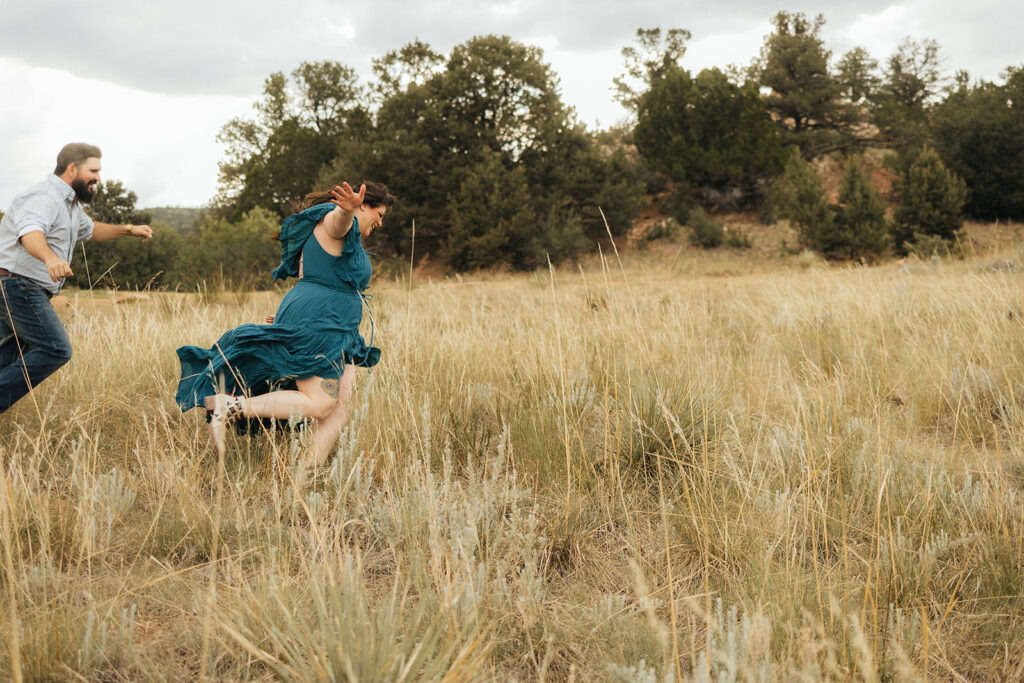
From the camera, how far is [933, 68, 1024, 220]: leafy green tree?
80.0 feet

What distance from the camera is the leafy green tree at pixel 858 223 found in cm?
1972

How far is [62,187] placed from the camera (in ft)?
11.4

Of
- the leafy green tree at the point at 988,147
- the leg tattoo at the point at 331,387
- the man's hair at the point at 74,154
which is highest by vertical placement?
the leafy green tree at the point at 988,147

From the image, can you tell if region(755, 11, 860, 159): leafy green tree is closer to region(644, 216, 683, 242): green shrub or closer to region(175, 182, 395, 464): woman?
region(644, 216, 683, 242): green shrub

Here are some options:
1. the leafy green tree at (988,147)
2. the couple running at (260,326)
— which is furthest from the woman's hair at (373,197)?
the leafy green tree at (988,147)

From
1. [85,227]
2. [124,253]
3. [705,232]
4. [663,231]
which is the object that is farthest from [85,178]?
[663,231]

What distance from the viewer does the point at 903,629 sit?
5.54 feet

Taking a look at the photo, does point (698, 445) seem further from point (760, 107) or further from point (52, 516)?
point (760, 107)

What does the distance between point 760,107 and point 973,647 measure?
26.3 meters

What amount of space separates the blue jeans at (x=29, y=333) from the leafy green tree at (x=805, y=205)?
822 inches

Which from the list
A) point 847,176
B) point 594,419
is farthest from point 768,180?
point 594,419

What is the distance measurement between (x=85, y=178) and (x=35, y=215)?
0.41m

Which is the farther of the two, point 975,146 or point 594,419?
point 975,146

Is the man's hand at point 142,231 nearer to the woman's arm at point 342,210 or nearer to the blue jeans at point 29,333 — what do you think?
the blue jeans at point 29,333
